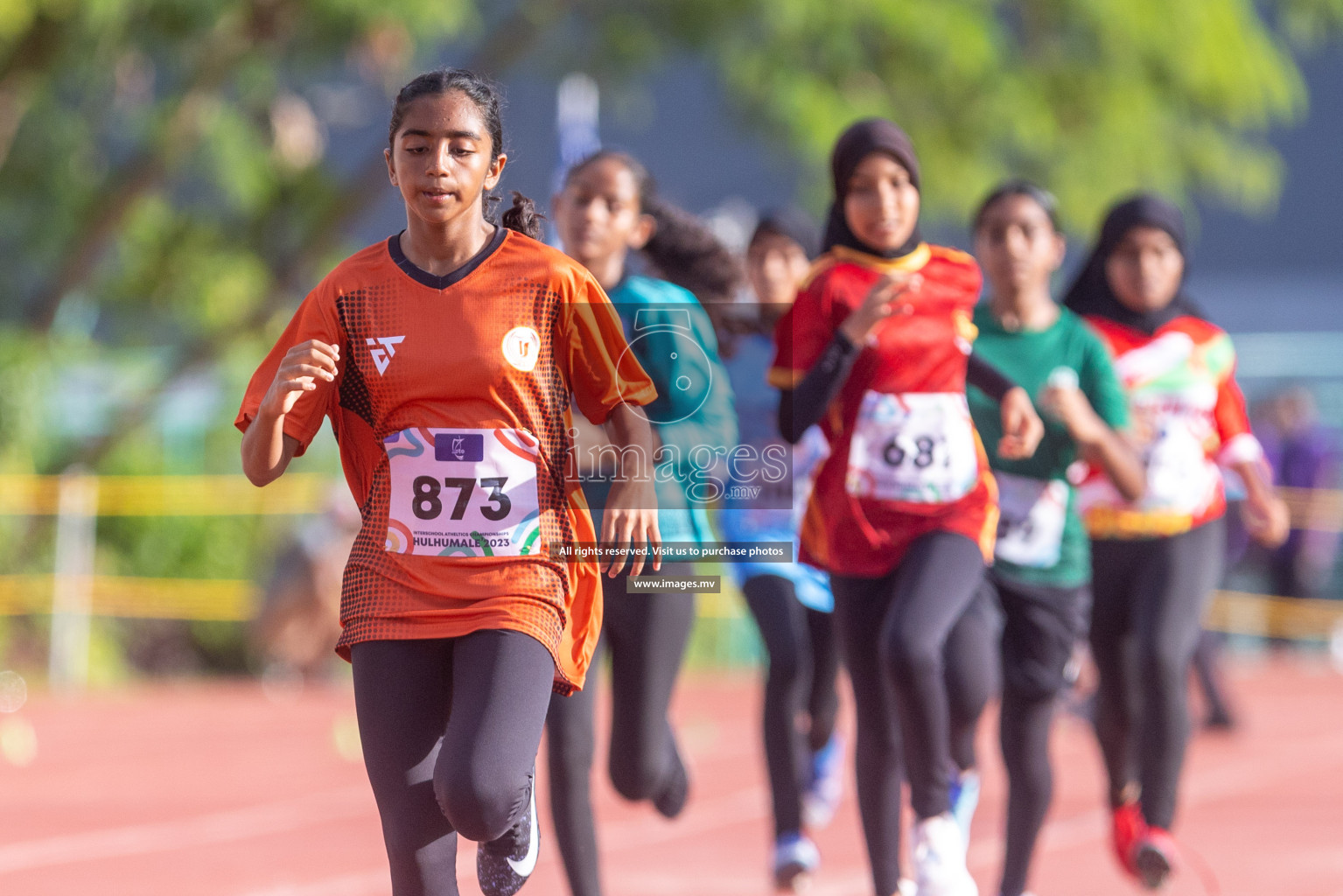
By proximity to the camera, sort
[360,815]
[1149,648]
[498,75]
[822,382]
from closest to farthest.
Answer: [822,382], [1149,648], [360,815], [498,75]

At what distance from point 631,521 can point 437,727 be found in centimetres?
60

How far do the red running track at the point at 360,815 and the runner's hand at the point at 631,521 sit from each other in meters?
2.75

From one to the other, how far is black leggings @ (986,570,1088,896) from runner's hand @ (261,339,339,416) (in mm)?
2654

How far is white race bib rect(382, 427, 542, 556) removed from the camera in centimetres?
372

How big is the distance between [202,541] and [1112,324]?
34.4 ft

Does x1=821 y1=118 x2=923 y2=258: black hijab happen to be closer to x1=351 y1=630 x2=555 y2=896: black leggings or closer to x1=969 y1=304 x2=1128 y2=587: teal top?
x1=969 y1=304 x2=1128 y2=587: teal top

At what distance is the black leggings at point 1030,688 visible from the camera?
5.57 metres

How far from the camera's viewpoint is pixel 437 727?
150 inches

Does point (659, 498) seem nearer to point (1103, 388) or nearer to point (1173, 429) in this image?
point (1103, 388)

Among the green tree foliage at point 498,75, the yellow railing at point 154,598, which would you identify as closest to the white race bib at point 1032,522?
the green tree foliage at point 498,75

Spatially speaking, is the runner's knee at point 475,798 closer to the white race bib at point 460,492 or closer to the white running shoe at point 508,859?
the white running shoe at point 508,859

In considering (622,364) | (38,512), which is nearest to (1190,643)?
(622,364)

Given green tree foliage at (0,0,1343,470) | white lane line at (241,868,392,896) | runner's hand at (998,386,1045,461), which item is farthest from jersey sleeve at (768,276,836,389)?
green tree foliage at (0,0,1343,470)

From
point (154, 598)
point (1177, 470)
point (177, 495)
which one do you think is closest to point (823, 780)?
point (1177, 470)
